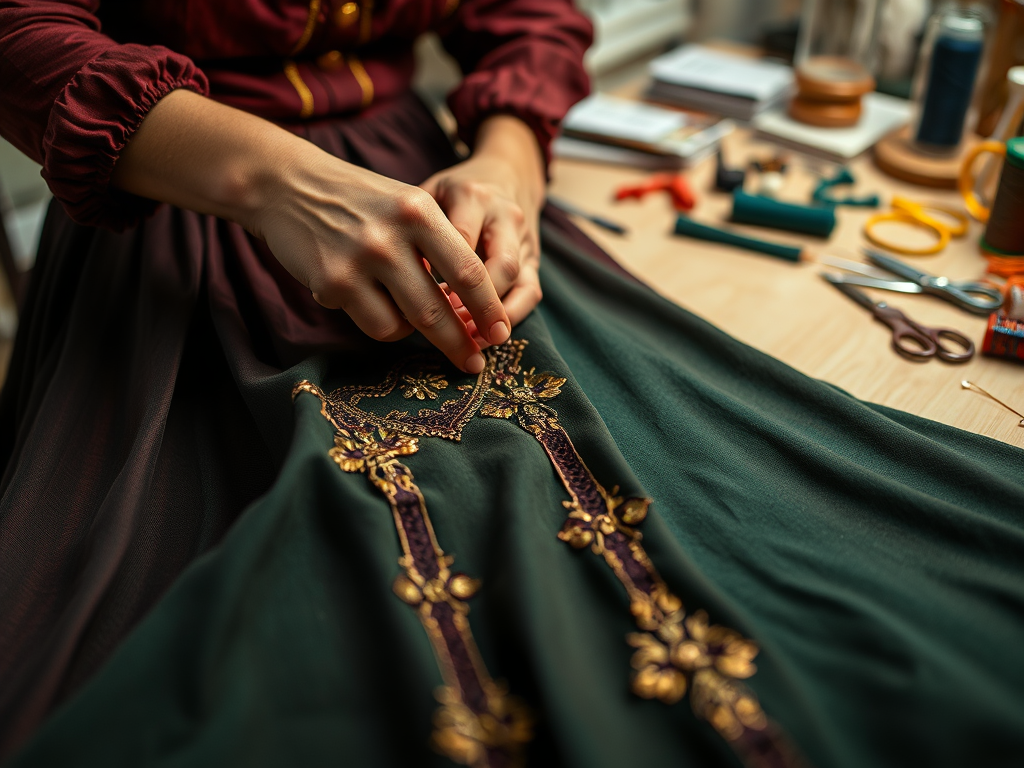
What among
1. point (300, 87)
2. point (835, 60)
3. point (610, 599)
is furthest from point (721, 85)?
point (610, 599)

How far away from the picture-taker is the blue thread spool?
1015mm

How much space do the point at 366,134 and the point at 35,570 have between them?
1.70 ft

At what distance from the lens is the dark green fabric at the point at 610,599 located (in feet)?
1.27

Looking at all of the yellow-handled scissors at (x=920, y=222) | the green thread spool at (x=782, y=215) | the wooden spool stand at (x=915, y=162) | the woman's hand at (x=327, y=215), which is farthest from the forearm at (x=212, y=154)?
the wooden spool stand at (x=915, y=162)

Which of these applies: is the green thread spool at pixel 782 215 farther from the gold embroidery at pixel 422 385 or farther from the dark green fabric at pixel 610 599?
the gold embroidery at pixel 422 385

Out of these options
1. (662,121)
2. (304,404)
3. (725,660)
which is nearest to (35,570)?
(304,404)

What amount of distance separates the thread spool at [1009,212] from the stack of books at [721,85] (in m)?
0.47

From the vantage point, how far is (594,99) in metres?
1.26

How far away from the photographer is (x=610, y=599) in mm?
462

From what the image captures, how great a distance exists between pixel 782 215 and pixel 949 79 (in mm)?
342

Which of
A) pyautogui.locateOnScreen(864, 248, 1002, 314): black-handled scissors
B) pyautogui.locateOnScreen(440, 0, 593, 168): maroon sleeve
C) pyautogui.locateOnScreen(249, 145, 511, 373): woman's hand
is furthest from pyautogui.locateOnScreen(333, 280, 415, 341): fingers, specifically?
pyautogui.locateOnScreen(864, 248, 1002, 314): black-handled scissors

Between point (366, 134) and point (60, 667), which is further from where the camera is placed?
point (366, 134)

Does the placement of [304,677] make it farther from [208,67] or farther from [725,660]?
[208,67]

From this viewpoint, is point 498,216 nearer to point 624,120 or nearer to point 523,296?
point 523,296
